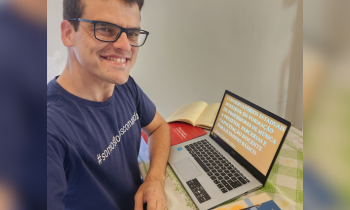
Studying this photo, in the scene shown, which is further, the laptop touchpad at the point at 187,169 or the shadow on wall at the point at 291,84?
the shadow on wall at the point at 291,84

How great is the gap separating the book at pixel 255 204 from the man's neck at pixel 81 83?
54 cm

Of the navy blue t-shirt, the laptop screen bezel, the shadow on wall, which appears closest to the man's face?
the navy blue t-shirt

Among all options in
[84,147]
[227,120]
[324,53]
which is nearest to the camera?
[324,53]

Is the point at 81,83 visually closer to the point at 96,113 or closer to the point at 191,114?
the point at 96,113

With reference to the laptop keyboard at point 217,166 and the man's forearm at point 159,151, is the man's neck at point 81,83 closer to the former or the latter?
the man's forearm at point 159,151

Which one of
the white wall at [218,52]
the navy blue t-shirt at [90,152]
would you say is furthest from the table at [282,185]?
the white wall at [218,52]

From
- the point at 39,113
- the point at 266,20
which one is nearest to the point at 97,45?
the point at 39,113

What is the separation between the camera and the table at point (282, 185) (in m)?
0.63

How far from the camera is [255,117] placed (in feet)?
2.50

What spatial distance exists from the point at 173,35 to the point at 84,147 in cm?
123

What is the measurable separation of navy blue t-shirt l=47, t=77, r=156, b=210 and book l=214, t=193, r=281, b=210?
36 centimetres

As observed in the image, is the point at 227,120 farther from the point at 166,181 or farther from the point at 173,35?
the point at 173,35

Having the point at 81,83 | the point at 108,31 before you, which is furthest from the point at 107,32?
the point at 81,83

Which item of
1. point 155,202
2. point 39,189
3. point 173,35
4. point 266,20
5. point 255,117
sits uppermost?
point 266,20
